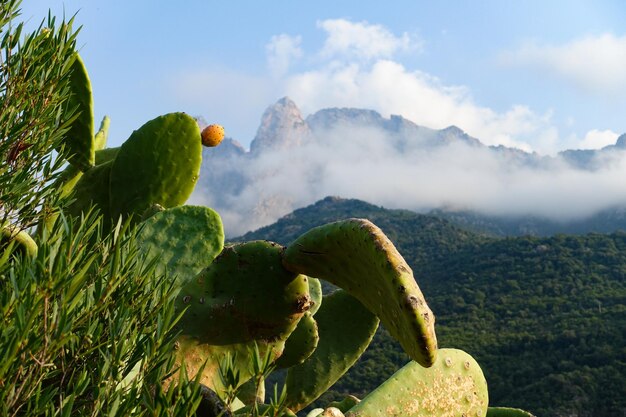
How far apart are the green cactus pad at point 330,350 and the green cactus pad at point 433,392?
0.65 metres

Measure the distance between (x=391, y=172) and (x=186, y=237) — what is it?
606ft

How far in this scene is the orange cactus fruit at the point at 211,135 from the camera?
9.79ft

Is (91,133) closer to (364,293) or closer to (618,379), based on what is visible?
(364,293)

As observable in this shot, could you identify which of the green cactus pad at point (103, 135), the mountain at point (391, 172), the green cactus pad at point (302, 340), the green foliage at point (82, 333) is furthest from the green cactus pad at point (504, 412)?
the mountain at point (391, 172)

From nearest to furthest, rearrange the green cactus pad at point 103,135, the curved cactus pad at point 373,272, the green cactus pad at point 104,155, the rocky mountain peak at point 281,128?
the curved cactus pad at point 373,272 → the green cactus pad at point 104,155 → the green cactus pad at point 103,135 → the rocky mountain peak at point 281,128

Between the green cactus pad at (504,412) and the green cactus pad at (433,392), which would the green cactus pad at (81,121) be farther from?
the green cactus pad at (504,412)

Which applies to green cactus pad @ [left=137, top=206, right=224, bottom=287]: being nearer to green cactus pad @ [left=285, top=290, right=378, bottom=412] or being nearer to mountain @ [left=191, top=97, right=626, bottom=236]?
green cactus pad @ [left=285, top=290, right=378, bottom=412]

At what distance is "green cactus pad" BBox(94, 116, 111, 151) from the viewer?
12.5 ft

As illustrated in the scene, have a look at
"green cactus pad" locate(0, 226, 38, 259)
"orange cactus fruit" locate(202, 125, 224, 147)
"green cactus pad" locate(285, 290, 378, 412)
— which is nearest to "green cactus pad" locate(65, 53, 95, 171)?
"orange cactus fruit" locate(202, 125, 224, 147)

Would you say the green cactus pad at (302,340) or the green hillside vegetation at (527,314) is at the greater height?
the green cactus pad at (302,340)

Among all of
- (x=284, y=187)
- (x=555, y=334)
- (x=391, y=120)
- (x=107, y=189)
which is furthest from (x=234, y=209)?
(x=107, y=189)

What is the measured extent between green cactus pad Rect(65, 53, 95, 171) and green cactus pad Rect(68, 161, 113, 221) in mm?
50

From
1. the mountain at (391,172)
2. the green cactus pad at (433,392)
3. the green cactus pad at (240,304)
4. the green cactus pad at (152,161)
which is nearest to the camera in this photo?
the green cactus pad at (433,392)

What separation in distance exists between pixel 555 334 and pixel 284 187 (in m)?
141
